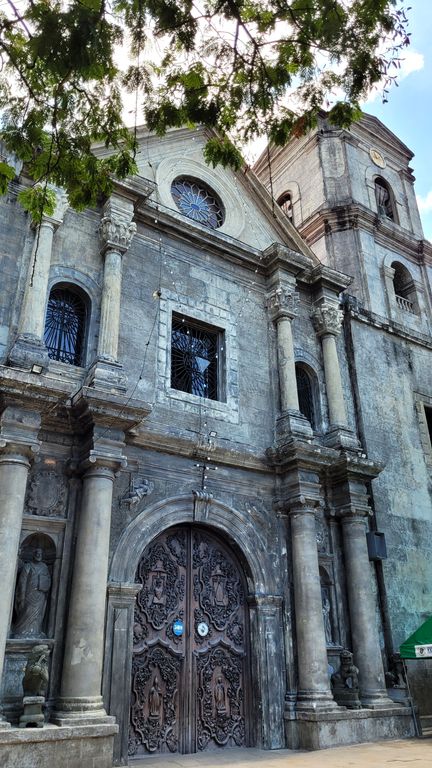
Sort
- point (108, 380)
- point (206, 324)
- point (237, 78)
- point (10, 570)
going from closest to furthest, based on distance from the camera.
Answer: point (237, 78) → point (10, 570) → point (108, 380) → point (206, 324)

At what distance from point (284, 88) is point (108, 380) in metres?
4.77

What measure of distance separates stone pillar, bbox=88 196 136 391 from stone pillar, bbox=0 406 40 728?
1.37 m

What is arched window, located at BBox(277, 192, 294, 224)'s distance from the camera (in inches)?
740

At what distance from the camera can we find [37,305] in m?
9.30

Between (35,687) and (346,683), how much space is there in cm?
530

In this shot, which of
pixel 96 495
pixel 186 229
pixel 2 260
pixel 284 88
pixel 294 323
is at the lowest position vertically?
pixel 96 495

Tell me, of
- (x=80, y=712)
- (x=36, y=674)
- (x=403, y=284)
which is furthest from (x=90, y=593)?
(x=403, y=284)

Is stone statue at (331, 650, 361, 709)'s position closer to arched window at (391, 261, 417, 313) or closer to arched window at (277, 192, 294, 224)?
arched window at (391, 261, 417, 313)

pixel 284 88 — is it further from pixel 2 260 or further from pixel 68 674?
pixel 68 674

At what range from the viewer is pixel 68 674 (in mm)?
7750

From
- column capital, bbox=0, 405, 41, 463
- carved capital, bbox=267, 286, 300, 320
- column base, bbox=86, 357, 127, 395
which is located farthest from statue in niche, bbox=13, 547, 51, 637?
carved capital, bbox=267, 286, 300, 320

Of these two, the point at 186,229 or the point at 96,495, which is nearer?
the point at 96,495

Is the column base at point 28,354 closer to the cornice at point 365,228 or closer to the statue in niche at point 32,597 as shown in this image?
the statue in niche at point 32,597

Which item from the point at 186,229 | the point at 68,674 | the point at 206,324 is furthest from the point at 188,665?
the point at 186,229
